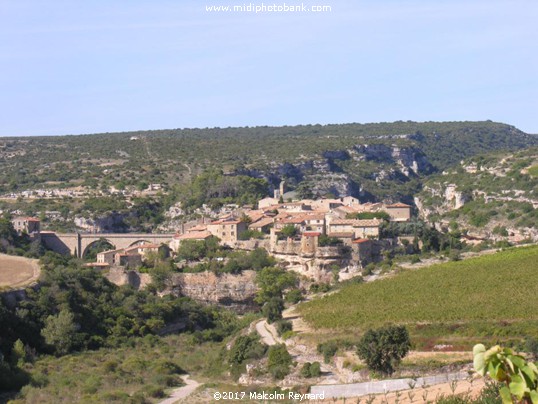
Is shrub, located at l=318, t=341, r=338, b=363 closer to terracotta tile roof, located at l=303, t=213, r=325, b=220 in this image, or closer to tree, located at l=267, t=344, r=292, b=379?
tree, located at l=267, t=344, r=292, b=379

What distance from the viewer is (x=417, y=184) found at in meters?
119

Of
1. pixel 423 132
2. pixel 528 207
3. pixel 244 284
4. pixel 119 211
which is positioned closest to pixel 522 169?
pixel 528 207

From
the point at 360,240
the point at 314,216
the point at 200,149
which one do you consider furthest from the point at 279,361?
the point at 200,149

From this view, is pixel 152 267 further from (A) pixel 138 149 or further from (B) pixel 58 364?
(A) pixel 138 149

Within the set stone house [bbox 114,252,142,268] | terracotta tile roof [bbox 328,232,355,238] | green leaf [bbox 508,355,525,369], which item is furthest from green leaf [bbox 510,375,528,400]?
stone house [bbox 114,252,142,268]

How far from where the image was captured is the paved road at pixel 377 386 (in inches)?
1248

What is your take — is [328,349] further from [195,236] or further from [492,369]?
[492,369]

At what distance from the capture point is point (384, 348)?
36438 millimetres

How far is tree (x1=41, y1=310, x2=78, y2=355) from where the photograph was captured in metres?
48.0

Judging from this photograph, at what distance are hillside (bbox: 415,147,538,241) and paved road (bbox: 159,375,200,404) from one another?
118ft

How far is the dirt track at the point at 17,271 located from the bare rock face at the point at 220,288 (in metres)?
8.22

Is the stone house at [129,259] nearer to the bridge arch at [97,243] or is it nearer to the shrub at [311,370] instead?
the bridge arch at [97,243]

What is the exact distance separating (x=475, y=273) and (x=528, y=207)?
31.5m

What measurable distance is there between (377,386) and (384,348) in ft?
12.6
